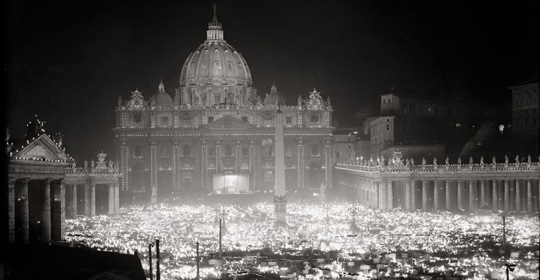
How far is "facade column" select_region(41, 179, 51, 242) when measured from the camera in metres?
48.8

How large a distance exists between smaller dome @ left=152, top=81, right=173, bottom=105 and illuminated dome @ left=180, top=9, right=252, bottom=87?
374 inches

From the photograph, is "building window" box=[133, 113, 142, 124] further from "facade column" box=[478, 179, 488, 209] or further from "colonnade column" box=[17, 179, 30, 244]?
"colonnade column" box=[17, 179, 30, 244]

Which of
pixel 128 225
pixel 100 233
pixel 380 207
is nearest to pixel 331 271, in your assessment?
pixel 100 233

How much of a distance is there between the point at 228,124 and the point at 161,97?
15.7 meters

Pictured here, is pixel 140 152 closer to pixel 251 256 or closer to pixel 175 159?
pixel 175 159

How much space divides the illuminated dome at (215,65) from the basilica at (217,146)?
17040mm

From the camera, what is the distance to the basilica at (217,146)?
113688 mm

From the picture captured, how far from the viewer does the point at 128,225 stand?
65.5m

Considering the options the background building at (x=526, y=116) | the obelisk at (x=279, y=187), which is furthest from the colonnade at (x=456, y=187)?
the obelisk at (x=279, y=187)

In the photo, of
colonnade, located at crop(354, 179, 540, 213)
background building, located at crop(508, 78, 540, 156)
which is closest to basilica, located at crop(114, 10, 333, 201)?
colonnade, located at crop(354, 179, 540, 213)

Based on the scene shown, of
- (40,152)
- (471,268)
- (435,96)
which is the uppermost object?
(435,96)

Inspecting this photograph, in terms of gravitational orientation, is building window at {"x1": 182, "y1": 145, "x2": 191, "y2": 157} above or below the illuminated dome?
below

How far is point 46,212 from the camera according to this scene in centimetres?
4875

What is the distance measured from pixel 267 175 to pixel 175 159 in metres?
13.6
